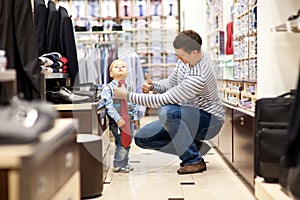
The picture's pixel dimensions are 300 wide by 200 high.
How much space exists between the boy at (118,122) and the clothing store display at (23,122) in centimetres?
272

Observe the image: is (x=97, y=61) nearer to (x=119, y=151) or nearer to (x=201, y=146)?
(x=119, y=151)

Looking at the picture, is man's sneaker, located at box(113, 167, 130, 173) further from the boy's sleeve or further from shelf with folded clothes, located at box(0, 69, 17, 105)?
shelf with folded clothes, located at box(0, 69, 17, 105)

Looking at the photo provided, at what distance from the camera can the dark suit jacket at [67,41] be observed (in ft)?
14.8

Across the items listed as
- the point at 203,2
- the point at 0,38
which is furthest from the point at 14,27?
the point at 203,2

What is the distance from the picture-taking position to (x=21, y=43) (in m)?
3.00

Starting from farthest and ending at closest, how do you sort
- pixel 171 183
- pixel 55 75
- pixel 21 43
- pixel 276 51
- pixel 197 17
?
pixel 197 17 → pixel 171 183 → pixel 55 75 → pixel 276 51 → pixel 21 43

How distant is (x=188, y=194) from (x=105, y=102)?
4.31 feet

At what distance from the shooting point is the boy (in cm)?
454

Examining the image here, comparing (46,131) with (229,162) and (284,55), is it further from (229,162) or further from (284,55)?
(229,162)

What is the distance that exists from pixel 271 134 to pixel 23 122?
4.75 ft

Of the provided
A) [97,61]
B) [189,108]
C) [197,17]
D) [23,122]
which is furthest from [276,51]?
[197,17]

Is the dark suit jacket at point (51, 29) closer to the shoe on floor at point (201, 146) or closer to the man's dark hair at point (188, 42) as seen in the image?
the man's dark hair at point (188, 42)

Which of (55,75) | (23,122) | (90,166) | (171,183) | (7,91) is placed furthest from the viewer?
(171,183)

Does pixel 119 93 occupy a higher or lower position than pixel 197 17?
lower
